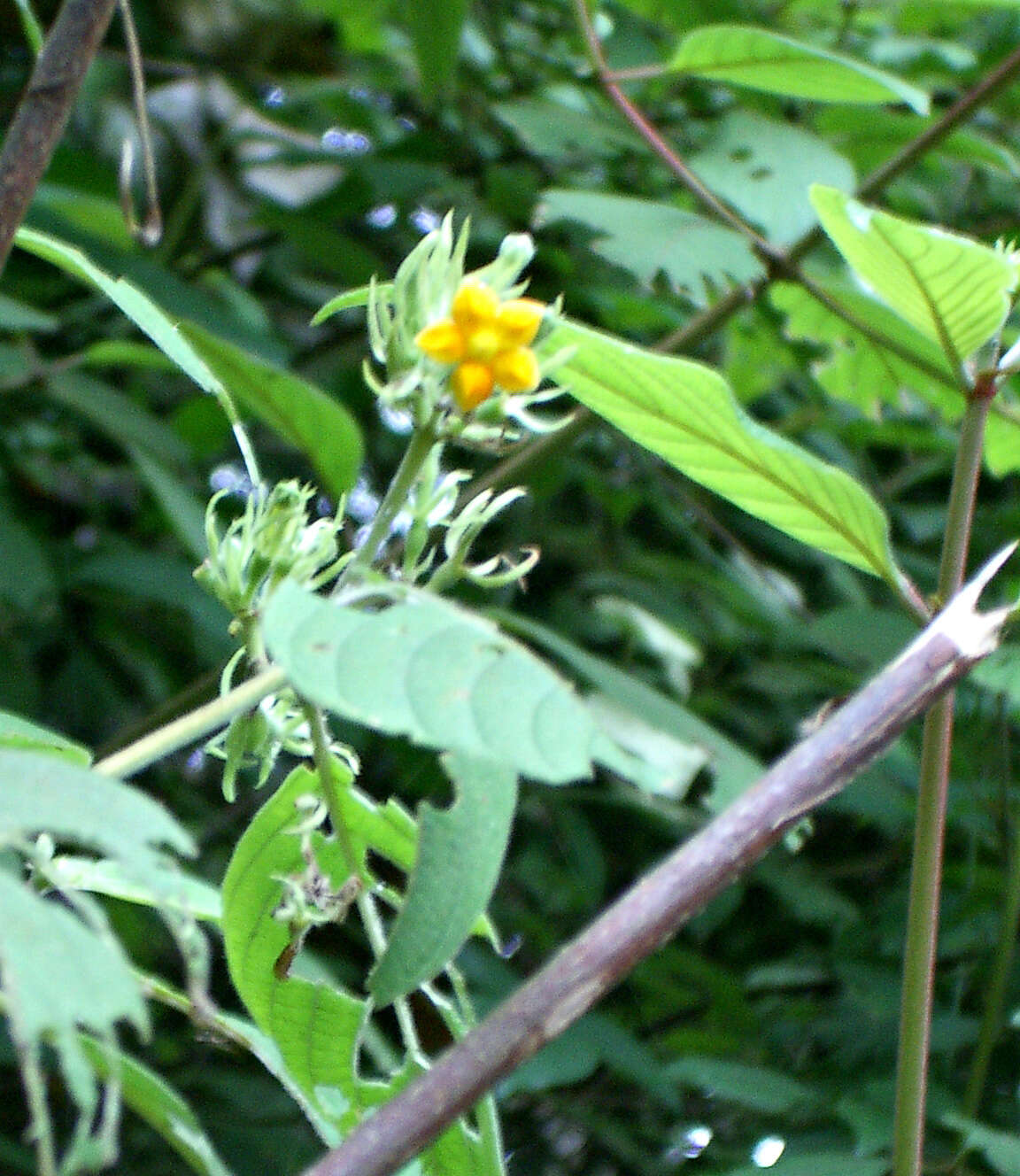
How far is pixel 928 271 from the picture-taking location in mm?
486

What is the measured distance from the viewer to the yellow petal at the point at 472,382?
33 cm

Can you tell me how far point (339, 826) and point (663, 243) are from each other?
71 centimetres

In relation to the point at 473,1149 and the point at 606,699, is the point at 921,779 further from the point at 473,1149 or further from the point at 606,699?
the point at 606,699

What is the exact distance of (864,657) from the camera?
128 cm

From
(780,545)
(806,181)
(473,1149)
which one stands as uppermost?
(806,181)

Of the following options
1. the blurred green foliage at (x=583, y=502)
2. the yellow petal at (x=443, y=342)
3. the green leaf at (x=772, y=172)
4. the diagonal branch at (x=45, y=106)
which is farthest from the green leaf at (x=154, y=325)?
the green leaf at (x=772, y=172)

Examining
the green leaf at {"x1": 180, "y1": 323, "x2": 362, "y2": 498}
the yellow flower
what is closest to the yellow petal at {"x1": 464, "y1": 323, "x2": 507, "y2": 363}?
the yellow flower

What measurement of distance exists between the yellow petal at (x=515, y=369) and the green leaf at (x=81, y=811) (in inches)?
5.3

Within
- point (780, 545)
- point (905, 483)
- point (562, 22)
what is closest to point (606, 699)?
point (780, 545)

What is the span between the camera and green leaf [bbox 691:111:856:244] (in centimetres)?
104

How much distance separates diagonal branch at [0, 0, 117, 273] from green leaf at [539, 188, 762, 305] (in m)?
0.49

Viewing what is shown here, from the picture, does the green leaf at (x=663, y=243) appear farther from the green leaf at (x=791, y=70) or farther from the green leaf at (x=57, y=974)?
the green leaf at (x=57, y=974)

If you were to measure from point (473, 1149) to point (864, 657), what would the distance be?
950 millimetres

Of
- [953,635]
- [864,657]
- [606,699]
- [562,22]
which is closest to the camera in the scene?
[953,635]
